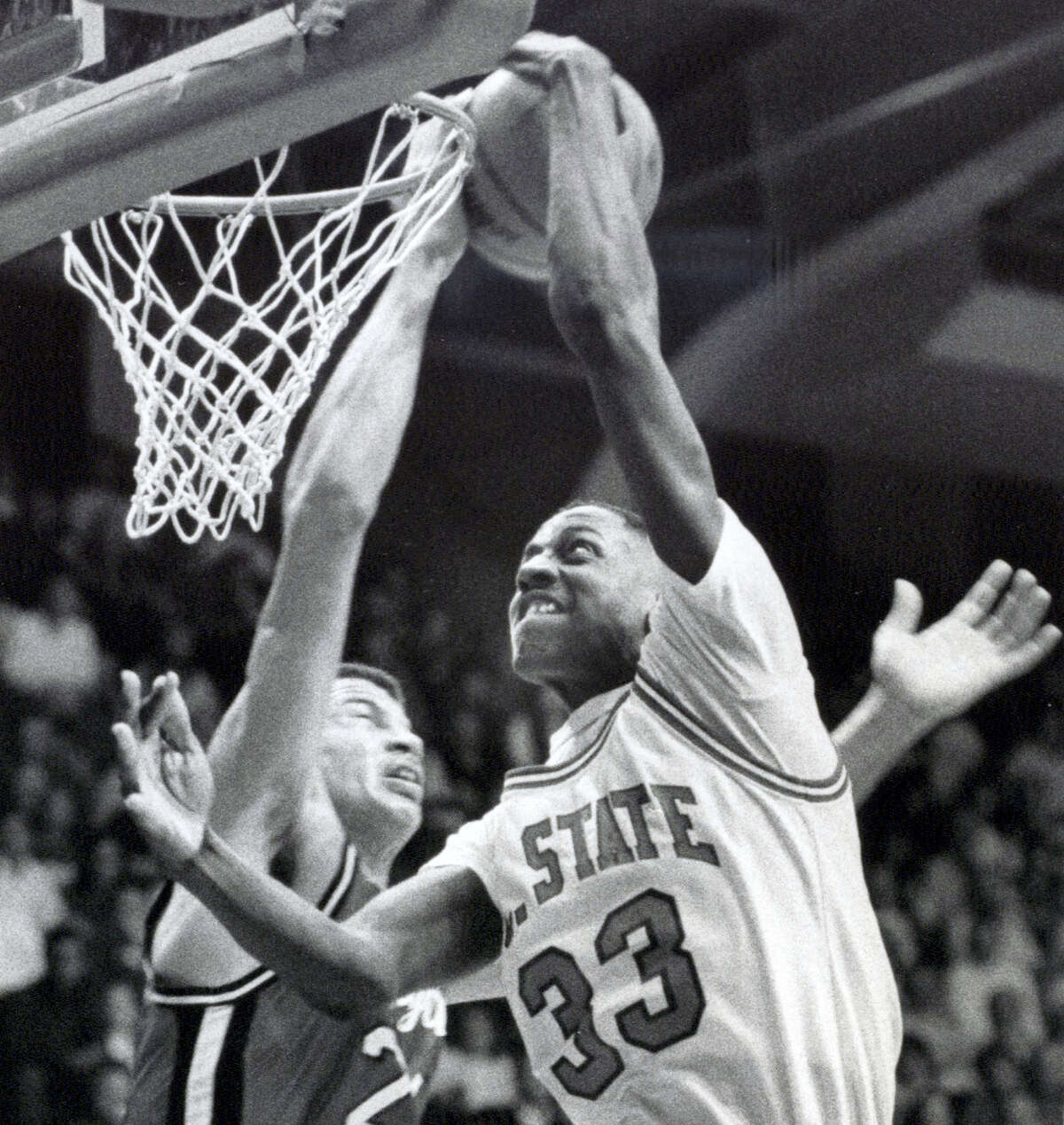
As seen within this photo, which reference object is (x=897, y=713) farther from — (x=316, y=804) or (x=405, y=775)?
(x=316, y=804)

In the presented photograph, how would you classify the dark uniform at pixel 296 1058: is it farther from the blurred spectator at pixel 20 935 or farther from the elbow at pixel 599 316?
the elbow at pixel 599 316

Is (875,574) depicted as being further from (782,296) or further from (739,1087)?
(739,1087)

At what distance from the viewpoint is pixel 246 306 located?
3.51 metres

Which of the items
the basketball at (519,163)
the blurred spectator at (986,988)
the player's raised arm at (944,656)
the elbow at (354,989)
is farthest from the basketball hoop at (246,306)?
the blurred spectator at (986,988)

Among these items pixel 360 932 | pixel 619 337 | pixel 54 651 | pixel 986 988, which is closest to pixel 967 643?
pixel 986 988

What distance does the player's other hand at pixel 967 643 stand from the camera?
11.7 ft

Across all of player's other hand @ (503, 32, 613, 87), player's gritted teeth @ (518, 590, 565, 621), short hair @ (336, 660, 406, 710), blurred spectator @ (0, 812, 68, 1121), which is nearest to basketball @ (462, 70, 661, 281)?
player's other hand @ (503, 32, 613, 87)

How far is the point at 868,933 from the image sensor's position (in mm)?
3197

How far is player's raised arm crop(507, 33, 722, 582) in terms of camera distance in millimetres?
2998

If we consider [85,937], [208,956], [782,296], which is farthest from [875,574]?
[85,937]

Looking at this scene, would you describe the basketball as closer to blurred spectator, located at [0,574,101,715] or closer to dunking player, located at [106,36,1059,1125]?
dunking player, located at [106,36,1059,1125]

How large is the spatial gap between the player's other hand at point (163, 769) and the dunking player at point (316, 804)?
0.64 metres

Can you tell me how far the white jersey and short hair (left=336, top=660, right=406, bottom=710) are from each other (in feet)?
2.41

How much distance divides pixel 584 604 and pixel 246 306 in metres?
0.71
